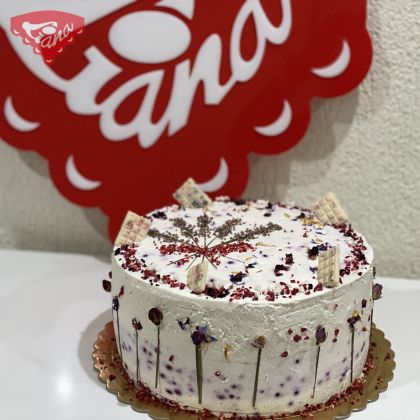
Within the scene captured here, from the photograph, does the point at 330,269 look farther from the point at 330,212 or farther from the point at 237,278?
the point at 330,212

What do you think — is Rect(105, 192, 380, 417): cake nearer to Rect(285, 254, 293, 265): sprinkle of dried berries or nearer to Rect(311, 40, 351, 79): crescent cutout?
Rect(285, 254, 293, 265): sprinkle of dried berries

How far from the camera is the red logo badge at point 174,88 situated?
2.16m

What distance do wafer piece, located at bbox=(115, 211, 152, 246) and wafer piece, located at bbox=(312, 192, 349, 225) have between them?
516mm

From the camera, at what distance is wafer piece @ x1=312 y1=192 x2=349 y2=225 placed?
1924 millimetres

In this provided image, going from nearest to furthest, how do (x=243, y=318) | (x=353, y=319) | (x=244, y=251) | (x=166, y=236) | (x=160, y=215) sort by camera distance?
1. (x=243, y=318)
2. (x=353, y=319)
3. (x=244, y=251)
4. (x=166, y=236)
5. (x=160, y=215)

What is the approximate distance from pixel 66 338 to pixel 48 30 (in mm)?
1010

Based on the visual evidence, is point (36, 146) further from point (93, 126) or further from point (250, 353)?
point (250, 353)

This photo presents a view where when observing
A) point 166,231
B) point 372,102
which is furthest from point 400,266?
point 166,231

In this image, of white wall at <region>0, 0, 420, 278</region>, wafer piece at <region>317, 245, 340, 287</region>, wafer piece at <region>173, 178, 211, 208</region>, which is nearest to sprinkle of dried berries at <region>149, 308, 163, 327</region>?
wafer piece at <region>317, 245, 340, 287</region>

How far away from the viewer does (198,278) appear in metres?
1.54

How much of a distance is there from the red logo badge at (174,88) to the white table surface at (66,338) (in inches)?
12.8

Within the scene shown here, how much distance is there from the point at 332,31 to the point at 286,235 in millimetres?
740

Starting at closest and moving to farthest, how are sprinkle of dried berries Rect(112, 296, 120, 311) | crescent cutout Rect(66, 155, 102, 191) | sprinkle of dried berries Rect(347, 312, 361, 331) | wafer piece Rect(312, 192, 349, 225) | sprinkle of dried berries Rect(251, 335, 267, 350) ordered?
sprinkle of dried berries Rect(251, 335, 267, 350) → sprinkle of dried berries Rect(347, 312, 361, 331) → sprinkle of dried berries Rect(112, 296, 120, 311) → wafer piece Rect(312, 192, 349, 225) → crescent cutout Rect(66, 155, 102, 191)

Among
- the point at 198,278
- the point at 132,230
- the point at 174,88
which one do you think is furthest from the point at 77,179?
the point at 198,278
